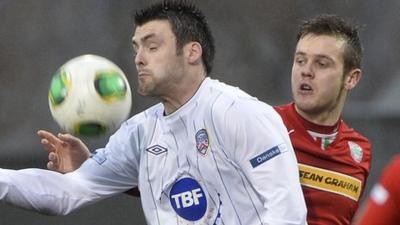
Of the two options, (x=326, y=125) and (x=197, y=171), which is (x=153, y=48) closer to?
(x=197, y=171)

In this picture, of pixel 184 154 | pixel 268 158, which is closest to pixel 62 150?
pixel 184 154

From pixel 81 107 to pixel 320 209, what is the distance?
1.00 metres

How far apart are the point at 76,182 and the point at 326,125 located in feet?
3.42

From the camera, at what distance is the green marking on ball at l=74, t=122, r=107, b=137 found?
3838 mm

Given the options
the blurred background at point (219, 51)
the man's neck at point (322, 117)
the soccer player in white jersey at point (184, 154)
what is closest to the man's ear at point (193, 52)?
the soccer player in white jersey at point (184, 154)

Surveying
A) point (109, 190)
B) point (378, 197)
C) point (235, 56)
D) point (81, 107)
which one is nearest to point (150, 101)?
point (235, 56)

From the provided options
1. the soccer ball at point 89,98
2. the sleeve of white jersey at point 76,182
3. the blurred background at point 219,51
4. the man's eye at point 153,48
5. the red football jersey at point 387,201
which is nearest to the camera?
the red football jersey at point 387,201

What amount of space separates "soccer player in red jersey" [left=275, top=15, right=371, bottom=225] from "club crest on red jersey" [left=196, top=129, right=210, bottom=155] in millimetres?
403

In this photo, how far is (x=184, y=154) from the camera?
3896 mm

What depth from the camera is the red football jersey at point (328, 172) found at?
3.96 metres

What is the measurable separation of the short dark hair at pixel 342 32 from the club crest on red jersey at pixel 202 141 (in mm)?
696

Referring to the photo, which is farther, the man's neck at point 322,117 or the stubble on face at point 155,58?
the man's neck at point 322,117

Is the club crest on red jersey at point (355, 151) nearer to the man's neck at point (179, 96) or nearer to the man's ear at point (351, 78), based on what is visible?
the man's ear at point (351, 78)

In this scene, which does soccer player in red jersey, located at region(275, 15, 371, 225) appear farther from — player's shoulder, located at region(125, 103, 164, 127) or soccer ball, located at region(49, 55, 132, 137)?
soccer ball, located at region(49, 55, 132, 137)
